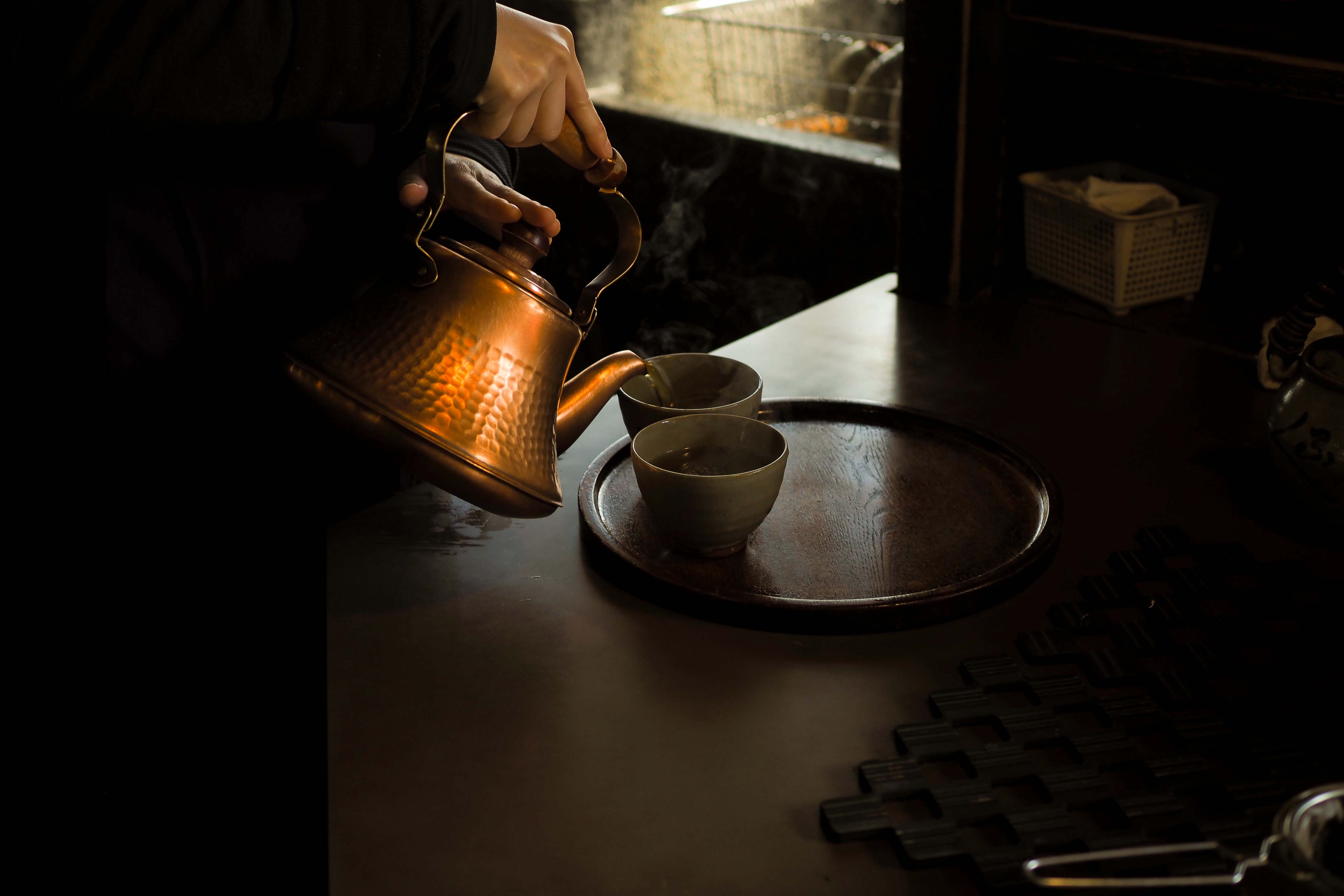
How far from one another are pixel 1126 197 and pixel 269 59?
56.5 inches

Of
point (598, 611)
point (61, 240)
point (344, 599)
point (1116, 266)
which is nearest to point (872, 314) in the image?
point (1116, 266)

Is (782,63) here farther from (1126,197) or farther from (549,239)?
(549,239)

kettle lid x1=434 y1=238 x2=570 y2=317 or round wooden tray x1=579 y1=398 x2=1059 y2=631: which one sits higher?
kettle lid x1=434 y1=238 x2=570 y2=317

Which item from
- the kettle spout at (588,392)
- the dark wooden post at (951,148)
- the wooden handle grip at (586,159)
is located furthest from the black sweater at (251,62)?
the dark wooden post at (951,148)

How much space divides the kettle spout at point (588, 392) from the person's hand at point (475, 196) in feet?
0.52

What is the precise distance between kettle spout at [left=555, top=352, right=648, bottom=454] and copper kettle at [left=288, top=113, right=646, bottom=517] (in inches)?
3.4

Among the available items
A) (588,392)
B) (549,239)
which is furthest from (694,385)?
(549,239)

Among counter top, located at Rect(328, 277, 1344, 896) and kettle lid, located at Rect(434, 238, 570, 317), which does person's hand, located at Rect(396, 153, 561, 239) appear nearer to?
kettle lid, located at Rect(434, 238, 570, 317)

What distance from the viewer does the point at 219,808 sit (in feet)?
4.75

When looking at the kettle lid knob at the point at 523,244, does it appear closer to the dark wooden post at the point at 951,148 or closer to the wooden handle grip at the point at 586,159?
the wooden handle grip at the point at 586,159

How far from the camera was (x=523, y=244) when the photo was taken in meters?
1.03

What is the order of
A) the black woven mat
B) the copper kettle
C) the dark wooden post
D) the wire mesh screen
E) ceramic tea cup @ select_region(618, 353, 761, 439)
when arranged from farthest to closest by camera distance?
the wire mesh screen → the dark wooden post → ceramic tea cup @ select_region(618, 353, 761, 439) → the copper kettle → the black woven mat

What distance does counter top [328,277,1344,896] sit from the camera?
2.65 feet

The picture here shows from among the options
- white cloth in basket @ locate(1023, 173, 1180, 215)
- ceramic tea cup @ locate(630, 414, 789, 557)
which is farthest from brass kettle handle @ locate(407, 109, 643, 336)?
white cloth in basket @ locate(1023, 173, 1180, 215)
